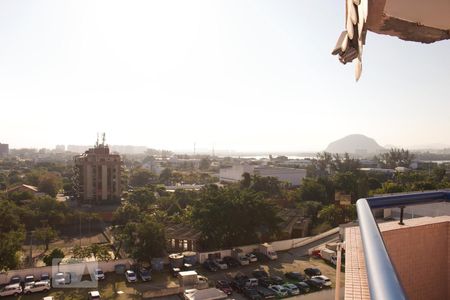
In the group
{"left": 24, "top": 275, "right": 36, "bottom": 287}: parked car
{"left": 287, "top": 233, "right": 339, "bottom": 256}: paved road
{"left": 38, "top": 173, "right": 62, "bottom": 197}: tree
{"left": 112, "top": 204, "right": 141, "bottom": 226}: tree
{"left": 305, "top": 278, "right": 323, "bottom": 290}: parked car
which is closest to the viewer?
{"left": 24, "top": 275, "right": 36, "bottom": 287}: parked car

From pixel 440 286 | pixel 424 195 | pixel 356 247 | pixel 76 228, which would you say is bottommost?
pixel 76 228

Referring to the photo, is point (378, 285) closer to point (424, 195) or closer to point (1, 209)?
point (424, 195)

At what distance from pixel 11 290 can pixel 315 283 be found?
8.46 m

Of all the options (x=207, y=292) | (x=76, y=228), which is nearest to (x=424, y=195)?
(x=207, y=292)

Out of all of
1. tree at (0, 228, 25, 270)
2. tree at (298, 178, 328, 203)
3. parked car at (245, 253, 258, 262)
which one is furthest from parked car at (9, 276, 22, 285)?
tree at (298, 178, 328, 203)

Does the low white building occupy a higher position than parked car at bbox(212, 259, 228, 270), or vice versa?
the low white building

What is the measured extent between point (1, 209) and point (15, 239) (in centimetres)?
371

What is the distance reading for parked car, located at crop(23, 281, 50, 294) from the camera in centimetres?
1009

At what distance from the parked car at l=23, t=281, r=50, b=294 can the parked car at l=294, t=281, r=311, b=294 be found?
23.2ft

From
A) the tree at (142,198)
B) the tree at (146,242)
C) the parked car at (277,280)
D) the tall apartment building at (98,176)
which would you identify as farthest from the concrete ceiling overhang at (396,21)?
the tall apartment building at (98,176)

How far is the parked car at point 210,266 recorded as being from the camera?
12.0m

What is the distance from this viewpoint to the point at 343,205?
16609 mm

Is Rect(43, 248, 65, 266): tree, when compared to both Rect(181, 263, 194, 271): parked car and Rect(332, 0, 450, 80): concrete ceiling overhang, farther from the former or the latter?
Rect(332, 0, 450, 80): concrete ceiling overhang

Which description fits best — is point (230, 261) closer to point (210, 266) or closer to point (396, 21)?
point (210, 266)
